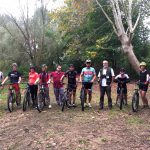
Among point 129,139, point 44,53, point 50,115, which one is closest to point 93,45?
point 44,53

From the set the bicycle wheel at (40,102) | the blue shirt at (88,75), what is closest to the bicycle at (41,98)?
the bicycle wheel at (40,102)

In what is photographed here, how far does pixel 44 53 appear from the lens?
35469 millimetres

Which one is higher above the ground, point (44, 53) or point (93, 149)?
point (44, 53)

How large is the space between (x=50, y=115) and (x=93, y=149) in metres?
4.42

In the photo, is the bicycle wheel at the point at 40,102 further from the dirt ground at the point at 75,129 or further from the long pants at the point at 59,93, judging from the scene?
the long pants at the point at 59,93

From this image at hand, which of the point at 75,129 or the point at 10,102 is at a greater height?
the point at 10,102

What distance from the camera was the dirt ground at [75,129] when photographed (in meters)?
8.91

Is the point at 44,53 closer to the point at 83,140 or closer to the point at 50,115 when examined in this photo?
the point at 50,115

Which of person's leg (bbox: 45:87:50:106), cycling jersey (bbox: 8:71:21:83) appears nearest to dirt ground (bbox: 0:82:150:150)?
person's leg (bbox: 45:87:50:106)

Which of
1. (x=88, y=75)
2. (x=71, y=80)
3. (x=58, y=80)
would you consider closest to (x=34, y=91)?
(x=58, y=80)

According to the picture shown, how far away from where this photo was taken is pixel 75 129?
34.1ft

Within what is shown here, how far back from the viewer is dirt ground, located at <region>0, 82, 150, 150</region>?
8.91 meters

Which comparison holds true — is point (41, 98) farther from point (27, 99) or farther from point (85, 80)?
point (85, 80)

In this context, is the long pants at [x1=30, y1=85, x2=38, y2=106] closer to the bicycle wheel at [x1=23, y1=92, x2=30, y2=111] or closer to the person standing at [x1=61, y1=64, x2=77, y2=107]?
the bicycle wheel at [x1=23, y1=92, x2=30, y2=111]
